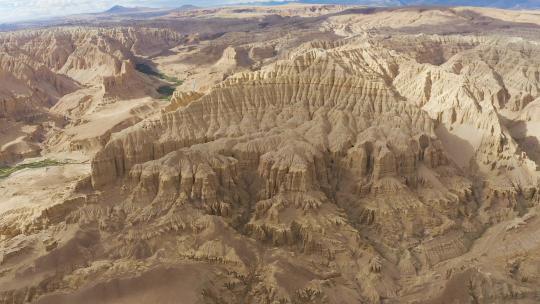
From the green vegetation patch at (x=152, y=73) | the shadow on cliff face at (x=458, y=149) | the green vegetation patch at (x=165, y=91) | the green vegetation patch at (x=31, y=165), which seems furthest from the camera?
the green vegetation patch at (x=152, y=73)

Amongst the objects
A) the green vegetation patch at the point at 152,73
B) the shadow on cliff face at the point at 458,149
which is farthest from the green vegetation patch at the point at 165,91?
the shadow on cliff face at the point at 458,149

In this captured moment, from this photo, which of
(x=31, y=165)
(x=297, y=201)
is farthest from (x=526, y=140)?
(x=31, y=165)

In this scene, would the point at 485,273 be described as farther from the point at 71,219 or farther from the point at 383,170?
the point at 71,219

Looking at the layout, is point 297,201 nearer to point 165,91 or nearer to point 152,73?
point 165,91

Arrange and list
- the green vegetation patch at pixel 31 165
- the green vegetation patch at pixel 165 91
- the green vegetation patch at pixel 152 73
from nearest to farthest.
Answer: the green vegetation patch at pixel 31 165, the green vegetation patch at pixel 165 91, the green vegetation patch at pixel 152 73

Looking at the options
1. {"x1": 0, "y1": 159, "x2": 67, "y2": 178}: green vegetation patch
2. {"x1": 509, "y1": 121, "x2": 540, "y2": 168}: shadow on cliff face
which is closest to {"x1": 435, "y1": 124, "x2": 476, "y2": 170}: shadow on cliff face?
{"x1": 509, "y1": 121, "x2": 540, "y2": 168}: shadow on cliff face

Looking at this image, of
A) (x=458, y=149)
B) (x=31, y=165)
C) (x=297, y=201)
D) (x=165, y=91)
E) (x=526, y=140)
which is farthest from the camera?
(x=165, y=91)

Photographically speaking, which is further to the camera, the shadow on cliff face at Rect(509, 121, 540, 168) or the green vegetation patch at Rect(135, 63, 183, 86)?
the green vegetation patch at Rect(135, 63, 183, 86)

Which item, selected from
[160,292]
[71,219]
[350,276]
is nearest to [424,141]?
[350,276]

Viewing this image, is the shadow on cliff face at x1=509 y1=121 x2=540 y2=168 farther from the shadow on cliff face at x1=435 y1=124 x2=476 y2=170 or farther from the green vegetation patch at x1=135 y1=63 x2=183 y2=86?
the green vegetation patch at x1=135 y1=63 x2=183 y2=86

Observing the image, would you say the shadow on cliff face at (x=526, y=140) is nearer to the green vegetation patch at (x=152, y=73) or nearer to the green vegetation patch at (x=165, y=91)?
Result: the green vegetation patch at (x=165, y=91)

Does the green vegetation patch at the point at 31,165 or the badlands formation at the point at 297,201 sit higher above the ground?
the badlands formation at the point at 297,201
